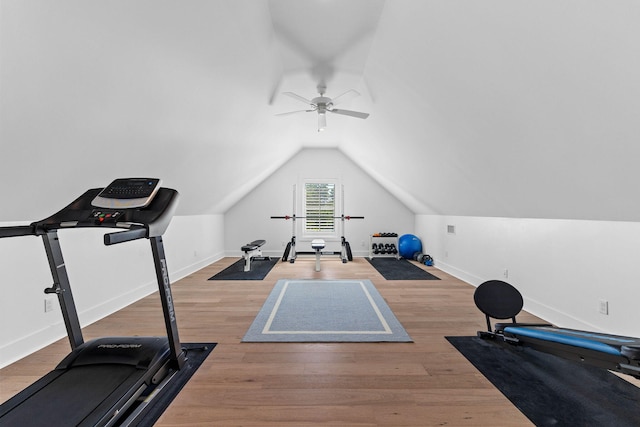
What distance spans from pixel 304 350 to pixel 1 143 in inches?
92.5

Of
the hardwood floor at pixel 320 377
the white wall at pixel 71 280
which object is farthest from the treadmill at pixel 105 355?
the white wall at pixel 71 280

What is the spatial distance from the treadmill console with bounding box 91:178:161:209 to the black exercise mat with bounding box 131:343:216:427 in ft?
3.77

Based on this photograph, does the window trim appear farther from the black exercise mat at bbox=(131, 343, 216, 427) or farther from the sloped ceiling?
the black exercise mat at bbox=(131, 343, 216, 427)

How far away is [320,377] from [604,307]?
251 centimetres

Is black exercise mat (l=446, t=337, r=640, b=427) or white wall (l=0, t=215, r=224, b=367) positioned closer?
black exercise mat (l=446, t=337, r=640, b=427)

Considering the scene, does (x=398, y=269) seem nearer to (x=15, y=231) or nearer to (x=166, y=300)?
(x=166, y=300)

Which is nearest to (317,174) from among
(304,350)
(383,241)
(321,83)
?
(383,241)

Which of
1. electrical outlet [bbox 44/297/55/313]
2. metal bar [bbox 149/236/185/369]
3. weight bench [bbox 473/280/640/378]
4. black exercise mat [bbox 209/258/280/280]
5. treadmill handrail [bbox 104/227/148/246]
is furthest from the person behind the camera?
black exercise mat [bbox 209/258/280/280]

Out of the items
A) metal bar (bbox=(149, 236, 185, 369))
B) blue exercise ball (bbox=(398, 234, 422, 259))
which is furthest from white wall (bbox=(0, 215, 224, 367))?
blue exercise ball (bbox=(398, 234, 422, 259))

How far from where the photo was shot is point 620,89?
4.29 feet

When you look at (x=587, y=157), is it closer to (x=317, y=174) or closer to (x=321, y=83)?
(x=321, y=83)

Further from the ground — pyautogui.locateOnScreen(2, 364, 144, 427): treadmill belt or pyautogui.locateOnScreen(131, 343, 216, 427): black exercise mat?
pyautogui.locateOnScreen(2, 364, 144, 427): treadmill belt

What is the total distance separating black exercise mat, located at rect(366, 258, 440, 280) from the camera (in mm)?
4574

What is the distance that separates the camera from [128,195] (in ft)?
5.29
